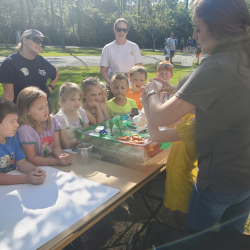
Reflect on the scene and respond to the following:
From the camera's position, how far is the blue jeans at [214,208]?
1.10 m

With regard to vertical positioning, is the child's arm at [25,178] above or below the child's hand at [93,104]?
below

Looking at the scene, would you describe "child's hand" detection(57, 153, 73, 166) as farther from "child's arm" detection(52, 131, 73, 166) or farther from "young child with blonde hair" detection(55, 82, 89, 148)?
"young child with blonde hair" detection(55, 82, 89, 148)

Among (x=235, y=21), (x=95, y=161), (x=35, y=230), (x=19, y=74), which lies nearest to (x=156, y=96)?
(x=235, y=21)

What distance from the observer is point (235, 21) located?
0.96 meters

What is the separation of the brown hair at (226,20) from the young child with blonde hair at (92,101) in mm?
1777

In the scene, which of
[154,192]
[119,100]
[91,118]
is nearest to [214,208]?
[154,192]

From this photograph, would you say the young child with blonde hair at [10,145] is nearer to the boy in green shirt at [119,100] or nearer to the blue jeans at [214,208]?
the blue jeans at [214,208]

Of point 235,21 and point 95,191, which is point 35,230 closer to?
point 95,191

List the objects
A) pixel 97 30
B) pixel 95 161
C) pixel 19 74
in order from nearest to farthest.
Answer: pixel 95 161 < pixel 19 74 < pixel 97 30

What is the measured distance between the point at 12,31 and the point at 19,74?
30.9 metres

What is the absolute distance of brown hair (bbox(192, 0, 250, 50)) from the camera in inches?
37.5

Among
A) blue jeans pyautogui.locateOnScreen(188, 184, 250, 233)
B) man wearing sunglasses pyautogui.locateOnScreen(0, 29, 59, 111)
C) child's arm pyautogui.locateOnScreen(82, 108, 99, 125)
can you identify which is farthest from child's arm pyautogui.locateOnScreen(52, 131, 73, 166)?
man wearing sunglasses pyautogui.locateOnScreen(0, 29, 59, 111)

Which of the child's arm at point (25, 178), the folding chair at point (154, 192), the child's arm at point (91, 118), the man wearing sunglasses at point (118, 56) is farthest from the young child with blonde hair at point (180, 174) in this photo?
the man wearing sunglasses at point (118, 56)

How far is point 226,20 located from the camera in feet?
3.14
